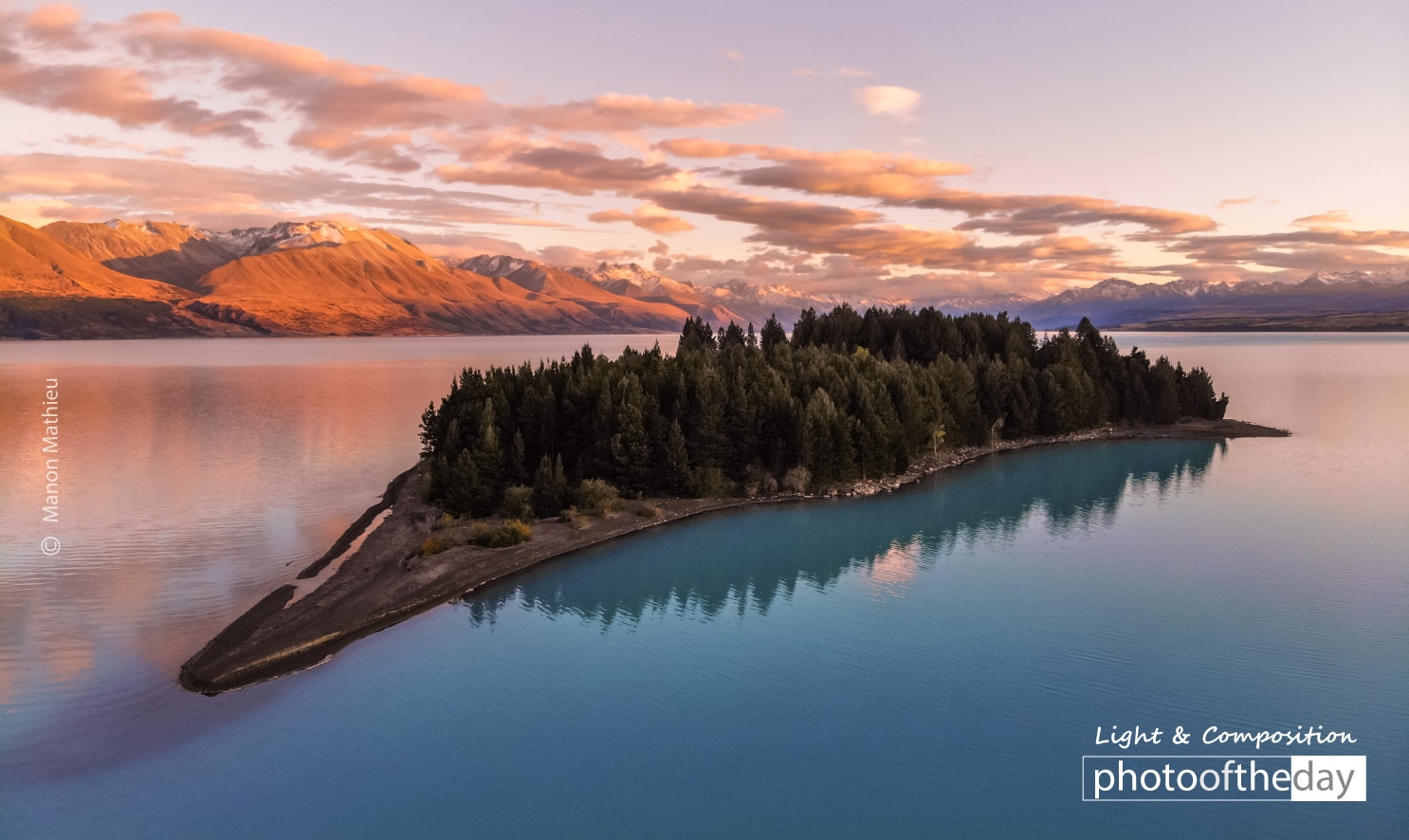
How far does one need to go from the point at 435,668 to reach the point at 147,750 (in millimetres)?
11826

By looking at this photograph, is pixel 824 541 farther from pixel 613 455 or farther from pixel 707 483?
pixel 613 455

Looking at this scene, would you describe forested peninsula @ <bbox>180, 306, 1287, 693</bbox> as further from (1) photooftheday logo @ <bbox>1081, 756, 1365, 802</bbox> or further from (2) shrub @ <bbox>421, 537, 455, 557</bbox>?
(1) photooftheday logo @ <bbox>1081, 756, 1365, 802</bbox>

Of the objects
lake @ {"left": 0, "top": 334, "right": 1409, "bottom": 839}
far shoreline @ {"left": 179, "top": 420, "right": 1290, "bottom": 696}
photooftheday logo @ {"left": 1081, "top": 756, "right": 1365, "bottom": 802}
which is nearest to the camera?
lake @ {"left": 0, "top": 334, "right": 1409, "bottom": 839}

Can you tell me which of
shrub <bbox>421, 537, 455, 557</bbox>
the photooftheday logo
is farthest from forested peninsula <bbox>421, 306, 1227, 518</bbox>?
the photooftheday logo

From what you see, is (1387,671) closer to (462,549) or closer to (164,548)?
(462,549)

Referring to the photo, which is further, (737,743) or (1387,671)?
(1387,671)

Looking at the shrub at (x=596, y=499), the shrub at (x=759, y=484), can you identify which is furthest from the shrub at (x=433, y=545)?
the shrub at (x=759, y=484)

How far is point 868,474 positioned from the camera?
81375 mm

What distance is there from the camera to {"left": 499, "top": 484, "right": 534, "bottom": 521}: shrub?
62.5 meters

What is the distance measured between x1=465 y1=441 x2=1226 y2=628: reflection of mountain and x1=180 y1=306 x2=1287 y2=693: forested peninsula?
358 cm

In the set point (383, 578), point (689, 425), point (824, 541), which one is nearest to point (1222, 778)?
point (824, 541)

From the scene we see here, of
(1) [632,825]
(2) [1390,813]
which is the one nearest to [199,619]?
(1) [632,825]

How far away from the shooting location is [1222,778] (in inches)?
1156

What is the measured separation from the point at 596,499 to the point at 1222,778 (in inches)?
1824
